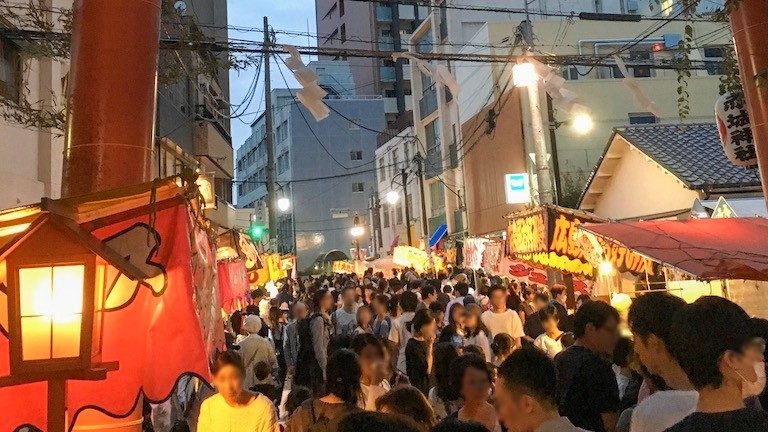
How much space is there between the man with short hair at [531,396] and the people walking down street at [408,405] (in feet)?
2.84

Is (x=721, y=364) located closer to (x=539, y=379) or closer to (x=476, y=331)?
(x=539, y=379)

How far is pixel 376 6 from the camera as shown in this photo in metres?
53.6

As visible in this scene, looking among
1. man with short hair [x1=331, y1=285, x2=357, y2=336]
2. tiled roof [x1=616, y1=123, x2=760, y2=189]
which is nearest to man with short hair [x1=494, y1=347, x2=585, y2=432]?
man with short hair [x1=331, y1=285, x2=357, y2=336]

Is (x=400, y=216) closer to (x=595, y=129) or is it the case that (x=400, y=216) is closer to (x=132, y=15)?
(x=595, y=129)

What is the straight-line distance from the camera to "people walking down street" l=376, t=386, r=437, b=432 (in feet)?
12.7

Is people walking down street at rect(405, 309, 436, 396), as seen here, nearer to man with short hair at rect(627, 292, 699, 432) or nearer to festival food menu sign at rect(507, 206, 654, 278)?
festival food menu sign at rect(507, 206, 654, 278)

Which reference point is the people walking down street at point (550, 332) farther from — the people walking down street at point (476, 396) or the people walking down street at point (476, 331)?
the people walking down street at point (476, 396)

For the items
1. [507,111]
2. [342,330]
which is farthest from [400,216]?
[342,330]

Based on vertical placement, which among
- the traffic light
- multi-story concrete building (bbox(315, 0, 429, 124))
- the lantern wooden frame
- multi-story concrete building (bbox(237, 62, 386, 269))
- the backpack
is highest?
multi-story concrete building (bbox(315, 0, 429, 124))

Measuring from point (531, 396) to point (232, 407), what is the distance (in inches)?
119

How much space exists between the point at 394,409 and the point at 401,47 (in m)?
49.0

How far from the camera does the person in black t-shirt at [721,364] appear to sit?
8.00 feet

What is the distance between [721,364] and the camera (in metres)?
2.49

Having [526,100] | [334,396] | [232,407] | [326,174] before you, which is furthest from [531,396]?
[326,174]
